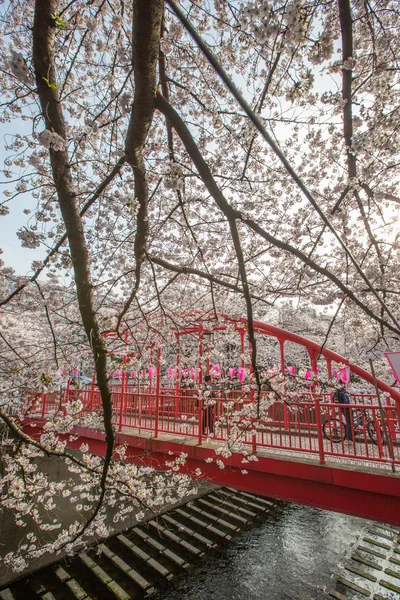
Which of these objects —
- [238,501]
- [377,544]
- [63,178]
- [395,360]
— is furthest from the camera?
[238,501]

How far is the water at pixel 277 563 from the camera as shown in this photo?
24.5 feet

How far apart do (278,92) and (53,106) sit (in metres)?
2.46

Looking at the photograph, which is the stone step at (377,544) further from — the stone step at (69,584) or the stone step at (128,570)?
the stone step at (69,584)

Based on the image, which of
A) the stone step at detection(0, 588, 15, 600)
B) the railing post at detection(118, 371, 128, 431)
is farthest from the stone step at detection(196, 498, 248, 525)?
the stone step at detection(0, 588, 15, 600)

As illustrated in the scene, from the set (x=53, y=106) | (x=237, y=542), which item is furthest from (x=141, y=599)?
(x=53, y=106)

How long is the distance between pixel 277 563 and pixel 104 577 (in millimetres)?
4698

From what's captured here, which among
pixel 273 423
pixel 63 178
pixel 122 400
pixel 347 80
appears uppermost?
pixel 347 80

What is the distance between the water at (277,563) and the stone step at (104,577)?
3.33 feet

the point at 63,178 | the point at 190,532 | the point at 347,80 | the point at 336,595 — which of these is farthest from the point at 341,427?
the point at 190,532

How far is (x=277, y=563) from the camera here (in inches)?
334

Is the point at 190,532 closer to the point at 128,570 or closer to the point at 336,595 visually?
the point at 128,570

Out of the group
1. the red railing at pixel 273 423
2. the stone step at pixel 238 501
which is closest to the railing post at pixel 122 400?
the red railing at pixel 273 423

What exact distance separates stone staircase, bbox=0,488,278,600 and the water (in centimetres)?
42

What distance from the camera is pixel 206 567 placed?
8.19 metres
